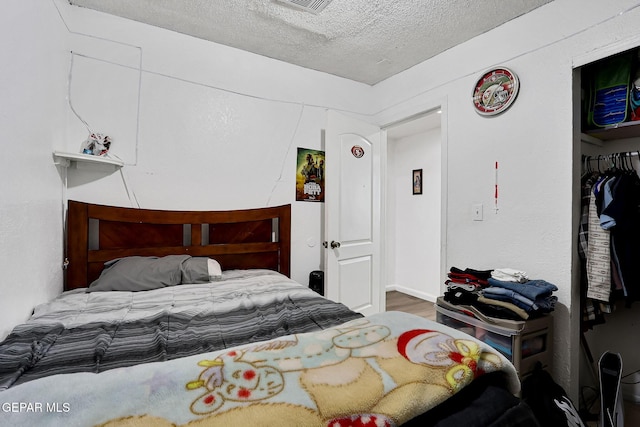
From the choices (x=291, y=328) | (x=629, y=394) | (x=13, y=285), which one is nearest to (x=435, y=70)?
(x=291, y=328)

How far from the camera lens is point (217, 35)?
2.38 meters

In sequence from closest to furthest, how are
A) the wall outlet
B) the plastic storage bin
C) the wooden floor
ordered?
the plastic storage bin < the wall outlet < the wooden floor

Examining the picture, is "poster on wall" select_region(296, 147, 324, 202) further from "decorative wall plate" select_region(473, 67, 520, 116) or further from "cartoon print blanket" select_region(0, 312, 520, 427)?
"cartoon print blanket" select_region(0, 312, 520, 427)

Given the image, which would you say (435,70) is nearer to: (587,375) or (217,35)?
(217,35)

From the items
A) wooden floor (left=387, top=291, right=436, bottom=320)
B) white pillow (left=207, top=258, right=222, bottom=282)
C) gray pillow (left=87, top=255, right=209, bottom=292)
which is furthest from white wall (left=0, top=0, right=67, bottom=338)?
wooden floor (left=387, top=291, right=436, bottom=320)

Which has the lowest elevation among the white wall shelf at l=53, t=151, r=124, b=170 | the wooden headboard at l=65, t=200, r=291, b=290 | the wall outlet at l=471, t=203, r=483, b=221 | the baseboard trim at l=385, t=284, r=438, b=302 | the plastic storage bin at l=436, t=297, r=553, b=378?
the baseboard trim at l=385, t=284, r=438, b=302

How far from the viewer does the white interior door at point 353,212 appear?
2814mm

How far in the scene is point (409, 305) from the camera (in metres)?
4.10

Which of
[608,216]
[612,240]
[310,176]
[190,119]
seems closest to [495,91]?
[608,216]

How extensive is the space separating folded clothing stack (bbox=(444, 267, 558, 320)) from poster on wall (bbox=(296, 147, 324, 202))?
1.52m

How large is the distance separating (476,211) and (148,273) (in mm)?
2347

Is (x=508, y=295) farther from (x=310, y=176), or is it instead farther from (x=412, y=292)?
(x=412, y=292)

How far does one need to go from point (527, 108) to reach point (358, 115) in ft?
5.38

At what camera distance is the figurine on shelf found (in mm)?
2020
